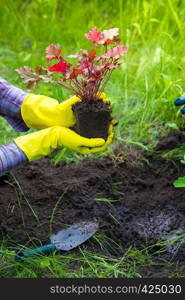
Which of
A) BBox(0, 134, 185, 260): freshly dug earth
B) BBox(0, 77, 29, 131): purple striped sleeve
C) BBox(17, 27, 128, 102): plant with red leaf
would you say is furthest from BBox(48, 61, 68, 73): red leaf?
BBox(0, 134, 185, 260): freshly dug earth

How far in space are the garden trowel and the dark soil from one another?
1.36ft

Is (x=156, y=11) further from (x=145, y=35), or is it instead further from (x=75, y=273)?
(x=75, y=273)

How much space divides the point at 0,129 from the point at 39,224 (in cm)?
101

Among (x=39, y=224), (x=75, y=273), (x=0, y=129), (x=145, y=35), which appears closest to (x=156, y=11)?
(x=145, y=35)

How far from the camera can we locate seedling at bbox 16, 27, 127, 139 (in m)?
2.01

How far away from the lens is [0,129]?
308cm

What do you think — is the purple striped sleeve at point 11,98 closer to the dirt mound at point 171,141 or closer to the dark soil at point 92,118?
the dark soil at point 92,118

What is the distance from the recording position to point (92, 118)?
2.07m

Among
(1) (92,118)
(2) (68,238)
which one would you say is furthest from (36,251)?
(1) (92,118)

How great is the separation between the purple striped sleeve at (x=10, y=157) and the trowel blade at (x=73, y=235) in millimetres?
371

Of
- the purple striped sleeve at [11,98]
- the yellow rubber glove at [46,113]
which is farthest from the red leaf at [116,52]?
the purple striped sleeve at [11,98]

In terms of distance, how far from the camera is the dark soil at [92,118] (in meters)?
2.07

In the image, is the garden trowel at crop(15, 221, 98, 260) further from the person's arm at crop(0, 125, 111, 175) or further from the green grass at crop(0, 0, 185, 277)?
the person's arm at crop(0, 125, 111, 175)

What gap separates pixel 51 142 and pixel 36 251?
0.47 metres
